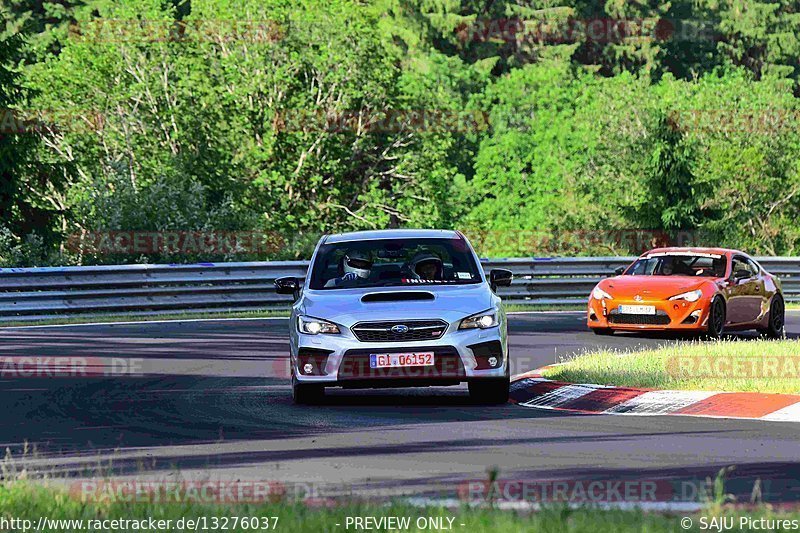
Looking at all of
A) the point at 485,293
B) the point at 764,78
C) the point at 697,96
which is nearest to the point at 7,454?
the point at 485,293

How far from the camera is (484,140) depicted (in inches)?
3241

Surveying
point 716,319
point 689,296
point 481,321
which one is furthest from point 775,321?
point 481,321

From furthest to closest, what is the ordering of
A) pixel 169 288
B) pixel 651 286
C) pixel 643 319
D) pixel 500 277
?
pixel 169 288, pixel 651 286, pixel 643 319, pixel 500 277

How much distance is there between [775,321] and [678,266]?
177 centimetres

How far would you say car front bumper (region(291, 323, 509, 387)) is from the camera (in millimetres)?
13984

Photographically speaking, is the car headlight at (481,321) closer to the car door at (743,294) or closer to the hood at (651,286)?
the hood at (651,286)

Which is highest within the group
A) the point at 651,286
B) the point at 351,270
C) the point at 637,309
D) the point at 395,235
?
the point at 395,235

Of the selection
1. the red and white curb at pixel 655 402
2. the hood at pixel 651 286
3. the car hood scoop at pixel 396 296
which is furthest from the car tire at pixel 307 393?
the hood at pixel 651 286

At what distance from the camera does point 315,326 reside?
14.3m

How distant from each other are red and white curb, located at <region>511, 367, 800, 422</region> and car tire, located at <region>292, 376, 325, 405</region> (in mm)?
1774

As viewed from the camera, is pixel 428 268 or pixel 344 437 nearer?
pixel 344 437

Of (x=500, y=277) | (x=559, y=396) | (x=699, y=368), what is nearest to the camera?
(x=559, y=396)

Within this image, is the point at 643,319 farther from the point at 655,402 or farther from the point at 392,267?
the point at 655,402

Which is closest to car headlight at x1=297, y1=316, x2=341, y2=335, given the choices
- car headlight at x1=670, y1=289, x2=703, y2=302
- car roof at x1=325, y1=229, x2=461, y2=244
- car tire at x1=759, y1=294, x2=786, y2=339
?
car roof at x1=325, y1=229, x2=461, y2=244
